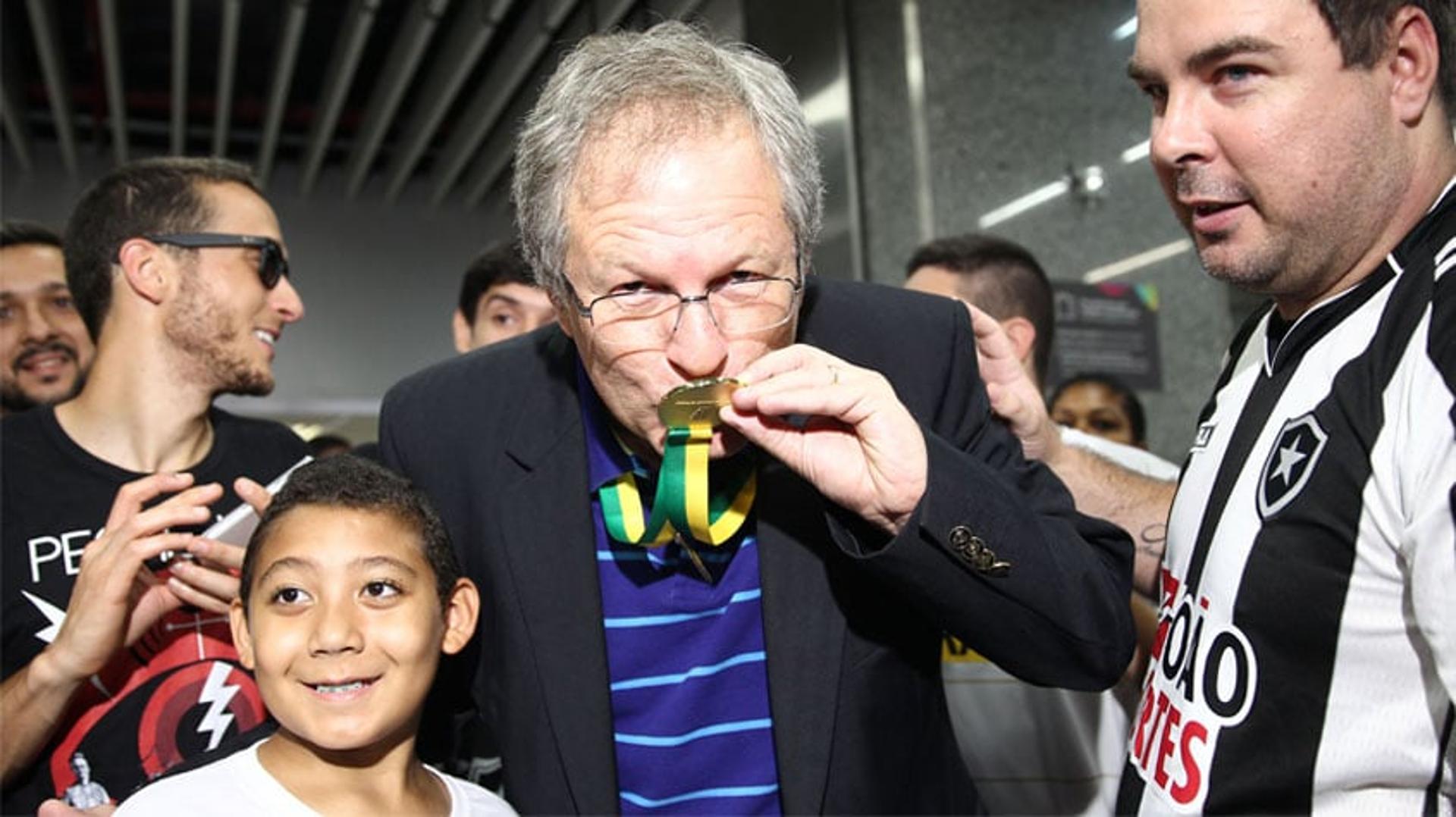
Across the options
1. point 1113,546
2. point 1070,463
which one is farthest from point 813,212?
point 1070,463

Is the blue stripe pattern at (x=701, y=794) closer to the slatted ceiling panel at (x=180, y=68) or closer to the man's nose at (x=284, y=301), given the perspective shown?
the man's nose at (x=284, y=301)

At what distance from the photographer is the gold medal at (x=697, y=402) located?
1.32 meters

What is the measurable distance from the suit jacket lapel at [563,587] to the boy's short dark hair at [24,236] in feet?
8.11

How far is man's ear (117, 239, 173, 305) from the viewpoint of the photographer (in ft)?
7.50

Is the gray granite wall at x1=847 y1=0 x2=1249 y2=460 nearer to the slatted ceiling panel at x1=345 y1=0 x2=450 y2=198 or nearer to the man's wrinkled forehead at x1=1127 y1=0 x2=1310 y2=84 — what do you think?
the slatted ceiling panel at x1=345 y1=0 x2=450 y2=198

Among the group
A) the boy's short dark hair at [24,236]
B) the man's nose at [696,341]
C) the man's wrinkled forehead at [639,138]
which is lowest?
the man's nose at [696,341]

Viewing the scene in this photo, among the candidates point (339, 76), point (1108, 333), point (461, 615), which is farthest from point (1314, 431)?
point (339, 76)

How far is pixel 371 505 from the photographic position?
5.57 feet

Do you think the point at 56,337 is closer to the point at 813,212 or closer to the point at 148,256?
the point at 148,256

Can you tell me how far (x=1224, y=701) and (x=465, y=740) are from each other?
146 cm

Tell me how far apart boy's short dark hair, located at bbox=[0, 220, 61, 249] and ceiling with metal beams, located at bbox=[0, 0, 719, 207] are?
304 cm

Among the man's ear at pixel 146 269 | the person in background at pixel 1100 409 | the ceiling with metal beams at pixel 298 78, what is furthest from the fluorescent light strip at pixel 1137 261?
the man's ear at pixel 146 269

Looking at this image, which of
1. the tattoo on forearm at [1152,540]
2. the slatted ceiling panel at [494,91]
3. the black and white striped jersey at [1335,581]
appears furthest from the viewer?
the slatted ceiling panel at [494,91]

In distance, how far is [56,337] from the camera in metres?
3.40
